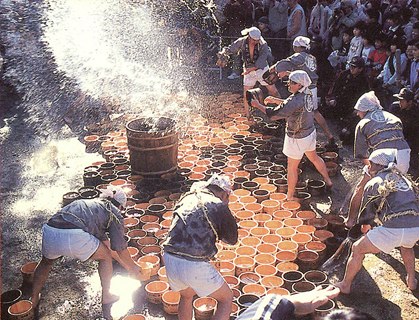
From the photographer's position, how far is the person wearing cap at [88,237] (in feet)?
16.2

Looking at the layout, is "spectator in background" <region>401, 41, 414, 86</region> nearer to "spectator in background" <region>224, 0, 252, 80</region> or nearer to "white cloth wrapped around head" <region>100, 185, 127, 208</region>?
"spectator in background" <region>224, 0, 252, 80</region>

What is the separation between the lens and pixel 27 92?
15102 millimetres

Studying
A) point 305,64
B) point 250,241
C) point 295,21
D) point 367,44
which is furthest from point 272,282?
point 295,21

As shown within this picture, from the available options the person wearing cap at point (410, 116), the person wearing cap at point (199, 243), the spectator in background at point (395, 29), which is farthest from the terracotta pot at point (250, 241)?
the spectator in background at point (395, 29)

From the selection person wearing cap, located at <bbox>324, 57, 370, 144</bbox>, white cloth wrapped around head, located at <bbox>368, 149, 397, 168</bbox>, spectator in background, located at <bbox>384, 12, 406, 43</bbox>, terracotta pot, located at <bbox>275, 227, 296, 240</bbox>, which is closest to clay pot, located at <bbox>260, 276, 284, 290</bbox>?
terracotta pot, located at <bbox>275, 227, 296, 240</bbox>

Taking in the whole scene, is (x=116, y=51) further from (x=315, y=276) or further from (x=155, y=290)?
(x=315, y=276)

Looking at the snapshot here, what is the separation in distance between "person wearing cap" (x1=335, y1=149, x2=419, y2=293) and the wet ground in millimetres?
694

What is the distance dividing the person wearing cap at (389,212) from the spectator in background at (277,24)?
369 inches

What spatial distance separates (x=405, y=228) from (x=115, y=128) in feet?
24.3

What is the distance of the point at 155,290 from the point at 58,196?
344cm

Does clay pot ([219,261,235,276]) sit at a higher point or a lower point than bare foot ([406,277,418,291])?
lower

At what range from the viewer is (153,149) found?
8.02 m

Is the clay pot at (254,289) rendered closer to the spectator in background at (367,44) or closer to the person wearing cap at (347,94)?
the person wearing cap at (347,94)

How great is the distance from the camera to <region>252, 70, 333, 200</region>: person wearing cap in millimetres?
6773
